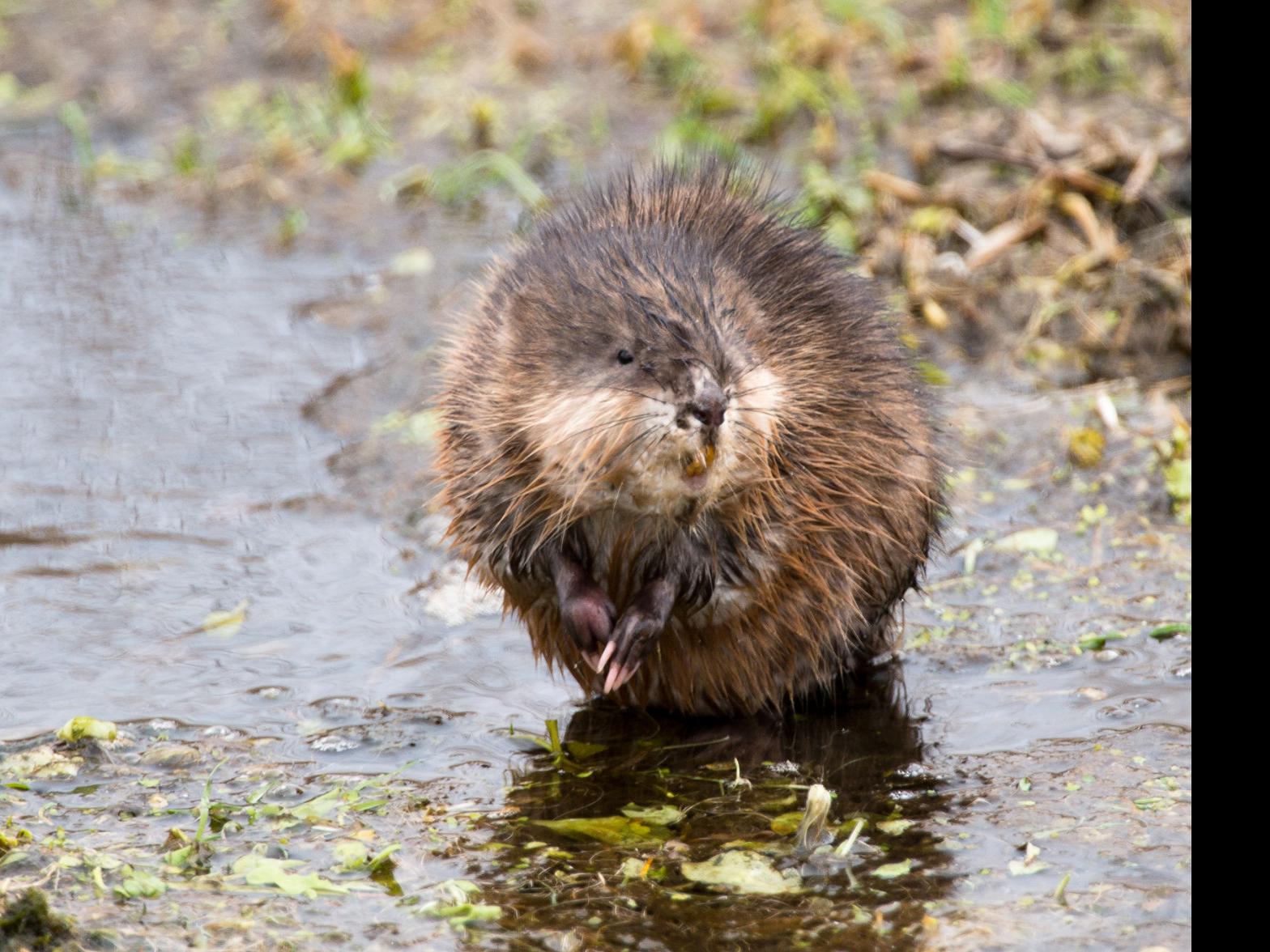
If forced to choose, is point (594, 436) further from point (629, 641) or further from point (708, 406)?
point (629, 641)

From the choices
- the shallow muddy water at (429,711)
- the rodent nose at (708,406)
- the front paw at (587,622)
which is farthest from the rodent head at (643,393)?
the shallow muddy water at (429,711)

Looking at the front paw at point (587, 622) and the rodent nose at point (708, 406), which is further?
the front paw at point (587, 622)

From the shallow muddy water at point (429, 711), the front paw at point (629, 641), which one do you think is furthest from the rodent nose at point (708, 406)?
the shallow muddy water at point (429, 711)

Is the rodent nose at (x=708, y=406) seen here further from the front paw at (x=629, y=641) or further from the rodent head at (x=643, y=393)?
the front paw at (x=629, y=641)

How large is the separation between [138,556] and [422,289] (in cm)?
217

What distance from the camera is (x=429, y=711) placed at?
4004 millimetres

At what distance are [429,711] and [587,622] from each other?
0.59 metres

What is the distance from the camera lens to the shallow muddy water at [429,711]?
9.95 ft

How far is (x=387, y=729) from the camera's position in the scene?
3.90 metres

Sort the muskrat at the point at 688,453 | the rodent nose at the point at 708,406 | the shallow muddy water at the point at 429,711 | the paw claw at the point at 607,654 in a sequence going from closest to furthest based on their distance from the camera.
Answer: the shallow muddy water at the point at 429,711 < the rodent nose at the point at 708,406 < the muskrat at the point at 688,453 < the paw claw at the point at 607,654

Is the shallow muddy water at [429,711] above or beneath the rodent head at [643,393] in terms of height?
beneath

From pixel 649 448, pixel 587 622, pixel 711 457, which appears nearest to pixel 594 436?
pixel 649 448

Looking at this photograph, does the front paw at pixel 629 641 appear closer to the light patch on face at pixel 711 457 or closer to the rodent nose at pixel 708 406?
the light patch on face at pixel 711 457

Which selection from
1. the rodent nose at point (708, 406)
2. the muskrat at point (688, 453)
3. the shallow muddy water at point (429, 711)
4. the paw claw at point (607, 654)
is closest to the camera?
the shallow muddy water at point (429, 711)
